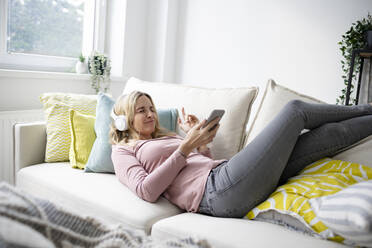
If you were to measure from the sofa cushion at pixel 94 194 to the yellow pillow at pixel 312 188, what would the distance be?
1.34 feet

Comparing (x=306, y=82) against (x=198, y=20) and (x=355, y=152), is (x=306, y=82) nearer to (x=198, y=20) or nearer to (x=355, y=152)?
(x=198, y=20)

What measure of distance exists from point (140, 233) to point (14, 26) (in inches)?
100

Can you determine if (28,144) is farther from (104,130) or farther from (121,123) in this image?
(121,123)

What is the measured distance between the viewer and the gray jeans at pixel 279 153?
1345 millimetres

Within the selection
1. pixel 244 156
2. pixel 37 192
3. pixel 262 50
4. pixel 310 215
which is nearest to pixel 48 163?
pixel 37 192

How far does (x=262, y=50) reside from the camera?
3346mm

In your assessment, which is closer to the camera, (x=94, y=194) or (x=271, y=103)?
(x=94, y=194)

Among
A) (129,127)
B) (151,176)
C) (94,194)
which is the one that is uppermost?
(129,127)

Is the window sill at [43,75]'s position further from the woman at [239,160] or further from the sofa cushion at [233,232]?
the sofa cushion at [233,232]

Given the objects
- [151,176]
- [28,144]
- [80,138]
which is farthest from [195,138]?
[28,144]

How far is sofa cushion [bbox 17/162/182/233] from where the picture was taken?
55.1 inches

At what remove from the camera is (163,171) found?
4.65ft

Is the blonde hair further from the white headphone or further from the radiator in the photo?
the radiator

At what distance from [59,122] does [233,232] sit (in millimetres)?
1299
